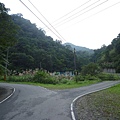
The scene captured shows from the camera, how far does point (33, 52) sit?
2352 inches

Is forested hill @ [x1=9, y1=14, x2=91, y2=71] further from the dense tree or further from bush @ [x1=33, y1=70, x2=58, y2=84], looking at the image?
the dense tree

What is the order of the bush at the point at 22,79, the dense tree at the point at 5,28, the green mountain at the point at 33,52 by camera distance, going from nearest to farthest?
the dense tree at the point at 5,28 < the bush at the point at 22,79 < the green mountain at the point at 33,52

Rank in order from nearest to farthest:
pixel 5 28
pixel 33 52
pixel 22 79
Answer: pixel 5 28 < pixel 22 79 < pixel 33 52

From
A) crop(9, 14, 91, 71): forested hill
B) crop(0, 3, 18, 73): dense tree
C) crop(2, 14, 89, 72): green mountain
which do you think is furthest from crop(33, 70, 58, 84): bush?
crop(9, 14, 91, 71): forested hill

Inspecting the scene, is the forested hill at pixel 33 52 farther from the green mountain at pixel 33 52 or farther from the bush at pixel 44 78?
the bush at pixel 44 78

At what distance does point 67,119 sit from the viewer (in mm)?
8359

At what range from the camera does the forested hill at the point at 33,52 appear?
56766mm

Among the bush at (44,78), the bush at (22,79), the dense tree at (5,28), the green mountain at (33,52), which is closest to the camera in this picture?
the dense tree at (5,28)

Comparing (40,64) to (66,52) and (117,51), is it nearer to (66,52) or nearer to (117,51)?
(66,52)

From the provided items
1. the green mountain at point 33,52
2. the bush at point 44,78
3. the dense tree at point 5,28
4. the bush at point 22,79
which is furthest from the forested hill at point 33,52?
the dense tree at point 5,28

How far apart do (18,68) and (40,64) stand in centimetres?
782

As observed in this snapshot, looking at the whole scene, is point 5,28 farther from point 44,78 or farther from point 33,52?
point 33,52

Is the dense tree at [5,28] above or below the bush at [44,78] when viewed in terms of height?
above

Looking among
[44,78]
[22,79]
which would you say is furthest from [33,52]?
[44,78]
